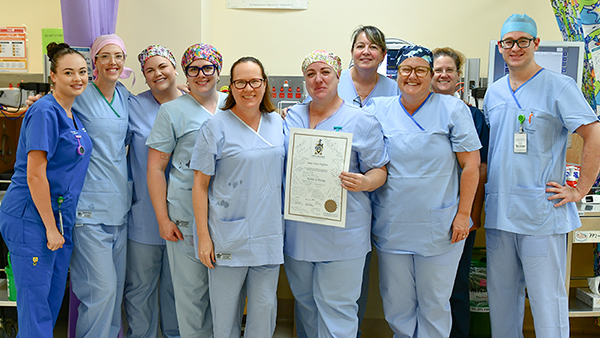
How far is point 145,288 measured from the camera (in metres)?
2.22

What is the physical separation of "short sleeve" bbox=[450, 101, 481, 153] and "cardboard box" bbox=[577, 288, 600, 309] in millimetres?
1268

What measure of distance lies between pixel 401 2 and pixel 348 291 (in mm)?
2925

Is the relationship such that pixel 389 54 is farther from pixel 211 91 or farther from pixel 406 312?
pixel 406 312

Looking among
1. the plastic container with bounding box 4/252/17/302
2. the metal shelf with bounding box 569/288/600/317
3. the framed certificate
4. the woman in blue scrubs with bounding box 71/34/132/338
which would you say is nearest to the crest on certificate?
the framed certificate

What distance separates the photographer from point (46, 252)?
72.3 inches

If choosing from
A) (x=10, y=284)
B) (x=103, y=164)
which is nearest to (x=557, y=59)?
(x=103, y=164)

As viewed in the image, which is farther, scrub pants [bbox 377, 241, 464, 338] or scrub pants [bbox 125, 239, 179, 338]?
scrub pants [bbox 125, 239, 179, 338]

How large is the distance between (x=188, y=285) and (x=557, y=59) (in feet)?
8.33

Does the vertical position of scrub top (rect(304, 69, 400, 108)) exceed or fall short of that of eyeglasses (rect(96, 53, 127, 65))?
it falls short

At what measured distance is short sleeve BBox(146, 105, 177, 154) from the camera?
1930 millimetres

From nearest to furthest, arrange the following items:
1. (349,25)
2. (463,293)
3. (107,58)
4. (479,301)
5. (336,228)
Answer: (336,228) < (107,58) < (463,293) < (479,301) < (349,25)

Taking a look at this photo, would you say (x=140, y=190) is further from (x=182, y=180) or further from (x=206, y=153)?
(x=206, y=153)

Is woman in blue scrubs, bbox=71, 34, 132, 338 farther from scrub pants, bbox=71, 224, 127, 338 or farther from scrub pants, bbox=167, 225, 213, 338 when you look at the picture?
scrub pants, bbox=167, 225, 213, 338

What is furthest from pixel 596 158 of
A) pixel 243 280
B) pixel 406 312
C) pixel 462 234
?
pixel 243 280
